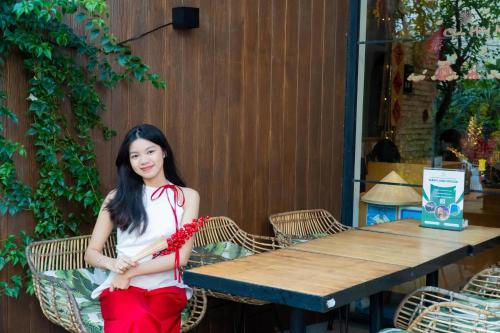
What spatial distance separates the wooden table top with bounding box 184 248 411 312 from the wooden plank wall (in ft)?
3.92

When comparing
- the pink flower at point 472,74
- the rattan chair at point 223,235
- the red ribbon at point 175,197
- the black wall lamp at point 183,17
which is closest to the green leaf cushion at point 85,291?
the red ribbon at point 175,197

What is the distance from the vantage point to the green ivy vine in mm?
3213

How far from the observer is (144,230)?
3182mm

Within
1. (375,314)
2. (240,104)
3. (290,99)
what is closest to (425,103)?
(290,99)

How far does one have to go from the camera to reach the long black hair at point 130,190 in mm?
3180

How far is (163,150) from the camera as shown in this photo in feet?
10.9

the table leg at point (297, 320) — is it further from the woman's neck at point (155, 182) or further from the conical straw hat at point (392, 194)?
the conical straw hat at point (392, 194)

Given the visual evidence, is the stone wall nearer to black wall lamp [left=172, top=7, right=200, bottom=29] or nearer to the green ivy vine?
black wall lamp [left=172, top=7, right=200, bottom=29]

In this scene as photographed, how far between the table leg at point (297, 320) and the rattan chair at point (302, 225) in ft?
5.48

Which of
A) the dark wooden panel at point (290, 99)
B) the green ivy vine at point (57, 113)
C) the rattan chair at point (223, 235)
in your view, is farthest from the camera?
the dark wooden panel at point (290, 99)

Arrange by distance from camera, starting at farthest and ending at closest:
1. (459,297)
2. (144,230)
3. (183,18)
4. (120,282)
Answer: (183,18) → (144,230) → (120,282) → (459,297)

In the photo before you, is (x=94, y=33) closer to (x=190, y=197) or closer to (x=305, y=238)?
(x=190, y=197)

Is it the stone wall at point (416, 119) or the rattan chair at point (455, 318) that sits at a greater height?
the stone wall at point (416, 119)

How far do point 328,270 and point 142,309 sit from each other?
30.7 inches
